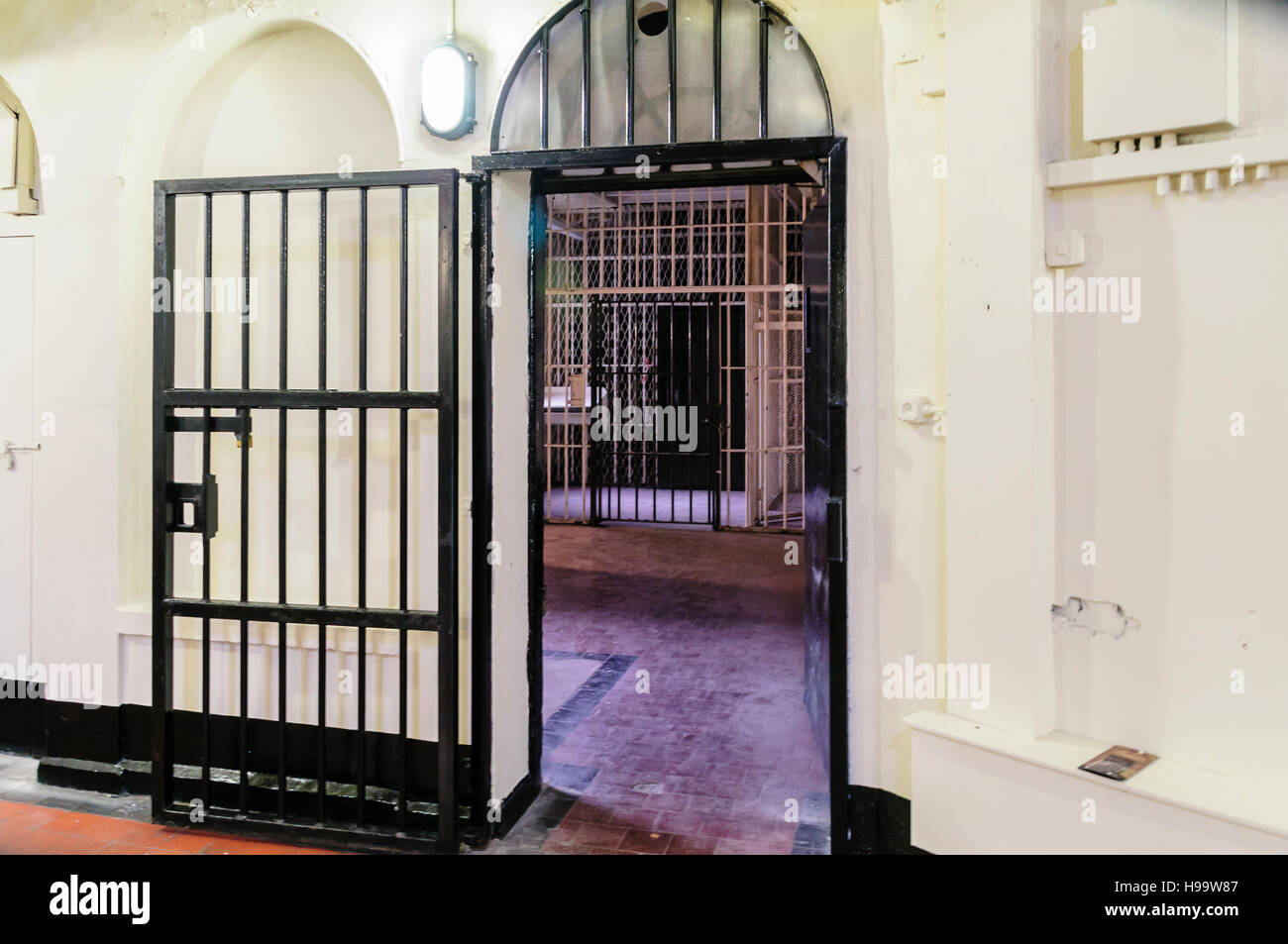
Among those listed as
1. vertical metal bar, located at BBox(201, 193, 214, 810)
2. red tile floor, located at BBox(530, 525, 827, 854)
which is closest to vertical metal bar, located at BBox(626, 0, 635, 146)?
vertical metal bar, located at BBox(201, 193, 214, 810)

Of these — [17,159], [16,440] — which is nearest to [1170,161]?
[17,159]

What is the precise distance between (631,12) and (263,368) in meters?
1.93

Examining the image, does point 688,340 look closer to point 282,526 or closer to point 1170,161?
point 282,526

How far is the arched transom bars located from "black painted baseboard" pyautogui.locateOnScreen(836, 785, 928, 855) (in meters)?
2.11

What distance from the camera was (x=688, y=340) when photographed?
10797 mm

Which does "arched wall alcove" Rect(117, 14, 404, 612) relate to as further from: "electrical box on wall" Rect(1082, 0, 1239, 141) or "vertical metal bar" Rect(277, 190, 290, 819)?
"electrical box on wall" Rect(1082, 0, 1239, 141)

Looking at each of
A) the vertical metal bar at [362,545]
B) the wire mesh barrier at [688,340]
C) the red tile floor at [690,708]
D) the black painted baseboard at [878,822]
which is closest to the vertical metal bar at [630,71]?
the vertical metal bar at [362,545]

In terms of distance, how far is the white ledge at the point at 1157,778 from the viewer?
2.08 meters

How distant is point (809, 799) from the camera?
3.62 metres

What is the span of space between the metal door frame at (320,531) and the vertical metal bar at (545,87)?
0.37 m

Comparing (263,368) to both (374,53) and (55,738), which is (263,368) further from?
(55,738)

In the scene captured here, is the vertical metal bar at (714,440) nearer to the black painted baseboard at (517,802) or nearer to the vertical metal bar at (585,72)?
the black painted baseboard at (517,802)

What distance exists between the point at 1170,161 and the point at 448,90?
7.31 feet
